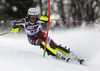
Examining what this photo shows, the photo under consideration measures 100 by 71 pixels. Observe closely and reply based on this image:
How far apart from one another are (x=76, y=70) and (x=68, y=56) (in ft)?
3.13

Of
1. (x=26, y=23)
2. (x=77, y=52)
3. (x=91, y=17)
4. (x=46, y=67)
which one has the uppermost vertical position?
(x=26, y=23)

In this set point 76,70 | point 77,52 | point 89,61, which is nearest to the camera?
point 76,70

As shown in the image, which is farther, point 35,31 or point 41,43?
point 35,31

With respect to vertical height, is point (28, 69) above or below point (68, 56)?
above

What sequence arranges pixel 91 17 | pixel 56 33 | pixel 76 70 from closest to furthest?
pixel 76 70
pixel 56 33
pixel 91 17

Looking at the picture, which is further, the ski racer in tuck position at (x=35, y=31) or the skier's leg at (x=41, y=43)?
the ski racer in tuck position at (x=35, y=31)

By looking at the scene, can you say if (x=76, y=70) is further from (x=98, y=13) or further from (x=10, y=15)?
(x=98, y=13)

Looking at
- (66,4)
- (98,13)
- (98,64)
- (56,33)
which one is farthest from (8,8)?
(98,64)

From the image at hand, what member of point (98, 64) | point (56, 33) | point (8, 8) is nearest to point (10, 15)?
point (8, 8)

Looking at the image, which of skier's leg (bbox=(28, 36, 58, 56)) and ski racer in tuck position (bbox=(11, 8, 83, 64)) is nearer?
skier's leg (bbox=(28, 36, 58, 56))

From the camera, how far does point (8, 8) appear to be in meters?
15.9

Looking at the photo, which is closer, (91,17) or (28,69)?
(28,69)

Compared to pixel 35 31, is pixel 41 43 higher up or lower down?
lower down

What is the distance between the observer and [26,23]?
4.84 m
